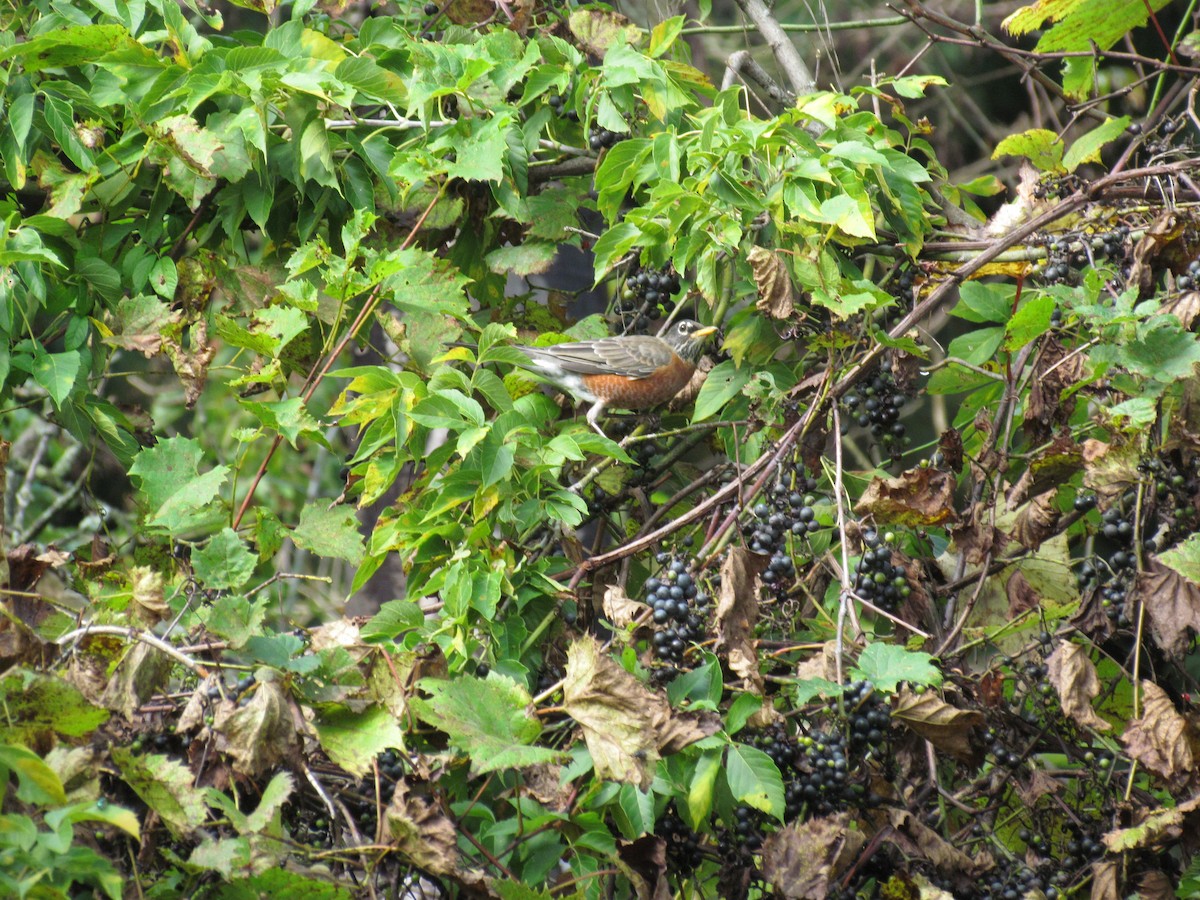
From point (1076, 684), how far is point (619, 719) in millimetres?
898

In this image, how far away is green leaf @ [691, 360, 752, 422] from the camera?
279 cm

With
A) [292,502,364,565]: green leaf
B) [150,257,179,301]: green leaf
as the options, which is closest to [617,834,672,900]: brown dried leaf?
[292,502,364,565]: green leaf

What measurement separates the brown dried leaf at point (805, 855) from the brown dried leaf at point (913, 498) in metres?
0.63

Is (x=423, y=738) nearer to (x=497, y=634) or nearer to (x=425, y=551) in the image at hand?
(x=497, y=634)

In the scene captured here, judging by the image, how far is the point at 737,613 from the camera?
7.26ft

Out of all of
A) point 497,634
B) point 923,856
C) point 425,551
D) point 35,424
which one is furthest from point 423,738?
point 35,424

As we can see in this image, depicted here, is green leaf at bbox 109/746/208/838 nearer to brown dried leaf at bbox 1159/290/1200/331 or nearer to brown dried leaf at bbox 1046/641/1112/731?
brown dried leaf at bbox 1046/641/1112/731

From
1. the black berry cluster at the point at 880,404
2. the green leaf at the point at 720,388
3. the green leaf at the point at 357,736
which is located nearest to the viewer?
the green leaf at the point at 357,736

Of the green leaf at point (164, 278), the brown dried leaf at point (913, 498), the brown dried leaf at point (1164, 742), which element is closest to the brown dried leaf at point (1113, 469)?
the brown dried leaf at point (913, 498)

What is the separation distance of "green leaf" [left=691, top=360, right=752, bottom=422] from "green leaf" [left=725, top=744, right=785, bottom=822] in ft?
3.14

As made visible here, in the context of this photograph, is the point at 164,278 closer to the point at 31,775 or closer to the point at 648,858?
the point at 31,775

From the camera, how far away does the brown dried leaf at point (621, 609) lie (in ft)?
7.58

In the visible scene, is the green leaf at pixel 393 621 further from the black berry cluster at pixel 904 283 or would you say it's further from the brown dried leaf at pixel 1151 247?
the brown dried leaf at pixel 1151 247

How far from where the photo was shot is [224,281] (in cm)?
303
